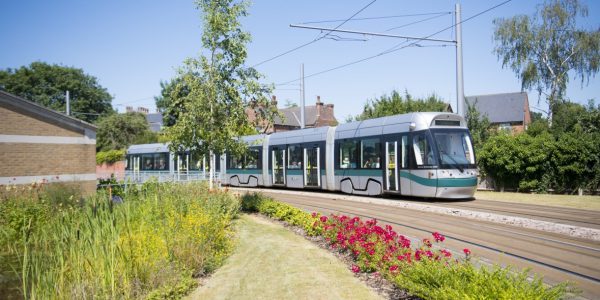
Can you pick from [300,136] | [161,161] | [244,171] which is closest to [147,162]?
[161,161]

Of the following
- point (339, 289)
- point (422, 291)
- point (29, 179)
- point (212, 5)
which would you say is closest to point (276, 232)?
point (339, 289)

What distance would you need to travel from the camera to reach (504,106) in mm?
60094

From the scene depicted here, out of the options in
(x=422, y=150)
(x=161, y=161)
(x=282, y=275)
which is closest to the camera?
(x=282, y=275)

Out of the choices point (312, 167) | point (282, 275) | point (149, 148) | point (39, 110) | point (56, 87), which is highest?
point (56, 87)

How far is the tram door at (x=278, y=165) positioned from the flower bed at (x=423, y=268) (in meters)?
13.4

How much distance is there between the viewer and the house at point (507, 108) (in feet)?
190

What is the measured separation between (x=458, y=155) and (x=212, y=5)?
1011 centimetres

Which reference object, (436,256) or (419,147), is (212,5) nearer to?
(419,147)

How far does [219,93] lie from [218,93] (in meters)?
0.03

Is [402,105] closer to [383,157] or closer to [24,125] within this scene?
[383,157]

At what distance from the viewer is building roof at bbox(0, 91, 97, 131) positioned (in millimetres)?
16891

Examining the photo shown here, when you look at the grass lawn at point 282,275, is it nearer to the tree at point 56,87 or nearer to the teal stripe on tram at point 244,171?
the teal stripe on tram at point 244,171

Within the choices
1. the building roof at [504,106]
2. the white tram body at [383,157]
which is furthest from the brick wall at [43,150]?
the building roof at [504,106]

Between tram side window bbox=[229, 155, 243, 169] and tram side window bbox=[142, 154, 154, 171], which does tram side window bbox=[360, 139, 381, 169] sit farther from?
tram side window bbox=[142, 154, 154, 171]
